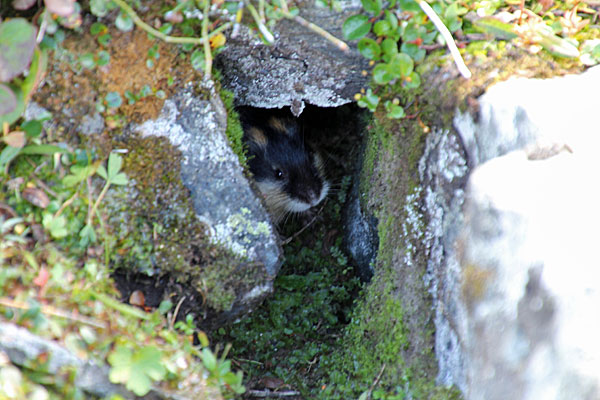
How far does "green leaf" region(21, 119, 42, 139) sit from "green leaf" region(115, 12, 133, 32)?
0.57 metres

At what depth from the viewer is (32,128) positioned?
7.41ft

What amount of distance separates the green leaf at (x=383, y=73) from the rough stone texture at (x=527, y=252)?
454 millimetres

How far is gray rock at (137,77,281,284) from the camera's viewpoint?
2566mm

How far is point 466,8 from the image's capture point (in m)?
2.47

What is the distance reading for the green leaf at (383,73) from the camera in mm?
2537

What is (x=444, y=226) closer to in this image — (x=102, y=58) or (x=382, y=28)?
(x=382, y=28)

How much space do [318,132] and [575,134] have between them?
2955mm

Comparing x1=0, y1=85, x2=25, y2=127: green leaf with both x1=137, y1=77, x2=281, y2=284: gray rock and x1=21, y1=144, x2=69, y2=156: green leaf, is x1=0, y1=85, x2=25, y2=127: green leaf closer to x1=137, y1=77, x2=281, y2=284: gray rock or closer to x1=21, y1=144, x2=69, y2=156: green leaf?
x1=21, y1=144, x2=69, y2=156: green leaf

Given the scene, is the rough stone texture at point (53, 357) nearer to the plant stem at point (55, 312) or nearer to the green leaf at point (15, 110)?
the plant stem at point (55, 312)

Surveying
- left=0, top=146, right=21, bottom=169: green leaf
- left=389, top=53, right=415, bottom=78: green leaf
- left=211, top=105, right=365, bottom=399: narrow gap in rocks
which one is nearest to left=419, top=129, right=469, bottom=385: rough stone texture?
left=389, top=53, right=415, bottom=78: green leaf

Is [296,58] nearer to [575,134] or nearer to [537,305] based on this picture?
[575,134]

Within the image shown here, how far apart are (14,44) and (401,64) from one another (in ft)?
5.48

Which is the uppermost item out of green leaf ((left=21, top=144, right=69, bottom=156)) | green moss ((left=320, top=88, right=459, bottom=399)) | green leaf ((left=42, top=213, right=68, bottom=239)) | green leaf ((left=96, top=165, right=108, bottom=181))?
green leaf ((left=21, top=144, right=69, bottom=156))

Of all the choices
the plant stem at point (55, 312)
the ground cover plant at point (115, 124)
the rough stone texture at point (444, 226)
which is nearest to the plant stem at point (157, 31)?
the ground cover plant at point (115, 124)
